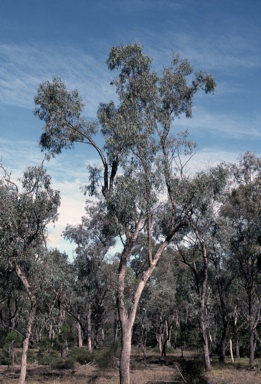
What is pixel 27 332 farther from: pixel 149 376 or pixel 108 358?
pixel 108 358

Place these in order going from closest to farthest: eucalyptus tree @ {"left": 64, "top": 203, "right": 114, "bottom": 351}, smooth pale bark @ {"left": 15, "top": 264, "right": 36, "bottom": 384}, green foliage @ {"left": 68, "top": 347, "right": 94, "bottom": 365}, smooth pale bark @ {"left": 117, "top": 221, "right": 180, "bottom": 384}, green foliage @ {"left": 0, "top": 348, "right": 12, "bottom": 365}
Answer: smooth pale bark @ {"left": 117, "top": 221, "right": 180, "bottom": 384}
smooth pale bark @ {"left": 15, "top": 264, "right": 36, "bottom": 384}
green foliage @ {"left": 68, "top": 347, "right": 94, "bottom": 365}
green foliage @ {"left": 0, "top": 348, "right": 12, "bottom": 365}
eucalyptus tree @ {"left": 64, "top": 203, "right": 114, "bottom": 351}

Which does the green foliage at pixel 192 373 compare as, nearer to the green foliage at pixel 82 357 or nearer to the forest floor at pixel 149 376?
the forest floor at pixel 149 376

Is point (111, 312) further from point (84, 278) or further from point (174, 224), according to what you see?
point (174, 224)

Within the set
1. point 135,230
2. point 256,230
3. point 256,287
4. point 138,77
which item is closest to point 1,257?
point 135,230

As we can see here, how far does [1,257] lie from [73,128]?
7.47 meters

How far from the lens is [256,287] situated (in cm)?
3609

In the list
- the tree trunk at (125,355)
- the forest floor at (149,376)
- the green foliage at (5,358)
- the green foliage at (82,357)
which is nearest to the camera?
the tree trunk at (125,355)

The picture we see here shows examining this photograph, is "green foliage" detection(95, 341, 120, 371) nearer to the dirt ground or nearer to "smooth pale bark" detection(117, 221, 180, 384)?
the dirt ground

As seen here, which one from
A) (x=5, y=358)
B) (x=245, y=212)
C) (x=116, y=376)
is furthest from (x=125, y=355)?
(x=5, y=358)

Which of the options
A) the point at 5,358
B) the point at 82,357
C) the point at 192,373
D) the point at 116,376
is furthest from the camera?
the point at 5,358

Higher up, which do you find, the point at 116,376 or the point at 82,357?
the point at 82,357

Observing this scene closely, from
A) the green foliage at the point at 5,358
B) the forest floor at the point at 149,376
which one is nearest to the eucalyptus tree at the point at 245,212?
the forest floor at the point at 149,376

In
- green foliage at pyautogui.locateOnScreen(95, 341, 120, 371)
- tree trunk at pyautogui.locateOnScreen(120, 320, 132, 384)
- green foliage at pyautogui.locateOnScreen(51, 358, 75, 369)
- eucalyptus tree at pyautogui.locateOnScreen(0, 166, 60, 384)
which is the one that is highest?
eucalyptus tree at pyautogui.locateOnScreen(0, 166, 60, 384)

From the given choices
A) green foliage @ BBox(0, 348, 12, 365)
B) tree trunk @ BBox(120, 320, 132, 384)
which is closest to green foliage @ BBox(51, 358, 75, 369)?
green foliage @ BBox(0, 348, 12, 365)
